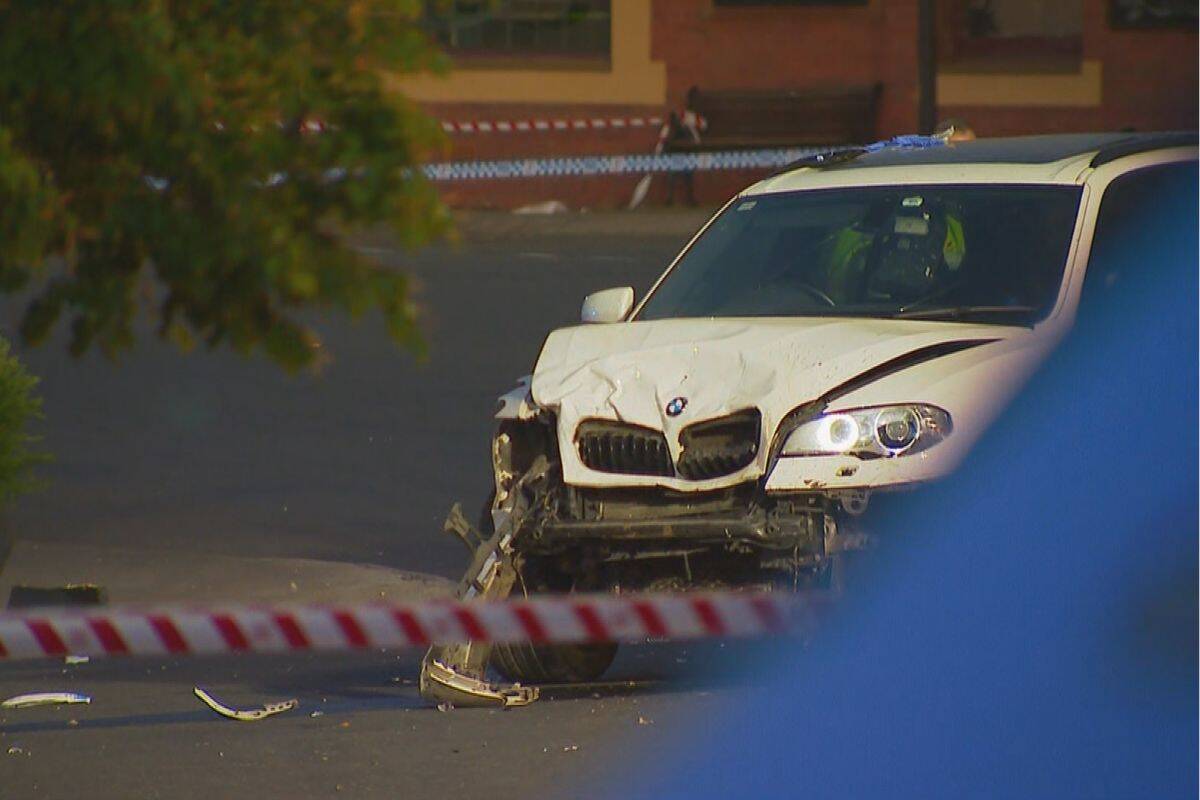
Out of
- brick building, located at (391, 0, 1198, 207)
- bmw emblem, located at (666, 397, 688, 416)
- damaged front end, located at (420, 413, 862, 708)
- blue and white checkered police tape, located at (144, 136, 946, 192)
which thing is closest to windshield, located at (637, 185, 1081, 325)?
bmw emblem, located at (666, 397, 688, 416)

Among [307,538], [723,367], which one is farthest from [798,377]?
[307,538]

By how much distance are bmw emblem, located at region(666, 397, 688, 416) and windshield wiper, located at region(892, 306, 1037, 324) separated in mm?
940

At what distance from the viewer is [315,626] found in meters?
5.88

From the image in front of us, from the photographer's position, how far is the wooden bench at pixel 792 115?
29.7 metres

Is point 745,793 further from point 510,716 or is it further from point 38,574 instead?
point 38,574

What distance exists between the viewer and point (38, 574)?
10.6m

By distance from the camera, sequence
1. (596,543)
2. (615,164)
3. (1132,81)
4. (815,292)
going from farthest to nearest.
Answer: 1. (615,164)
2. (1132,81)
3. (815,292)
4. (596,543)

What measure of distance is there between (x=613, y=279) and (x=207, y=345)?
54.1 ft

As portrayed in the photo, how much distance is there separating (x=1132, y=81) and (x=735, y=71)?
4.93 metres

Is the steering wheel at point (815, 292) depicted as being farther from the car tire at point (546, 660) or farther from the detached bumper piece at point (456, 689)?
the detached bumper piece at point (456, 689)

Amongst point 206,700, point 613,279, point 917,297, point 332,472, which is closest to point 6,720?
point 206,700

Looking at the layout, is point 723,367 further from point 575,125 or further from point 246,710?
point 575,125

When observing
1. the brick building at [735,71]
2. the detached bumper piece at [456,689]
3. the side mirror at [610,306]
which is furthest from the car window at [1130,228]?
the brick building at [735,71]

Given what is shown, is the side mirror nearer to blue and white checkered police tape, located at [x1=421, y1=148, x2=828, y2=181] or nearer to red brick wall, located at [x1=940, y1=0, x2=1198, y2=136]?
blue and white checkered police tape, located at [x1=421, y1=148, x2=828, y2=181]
